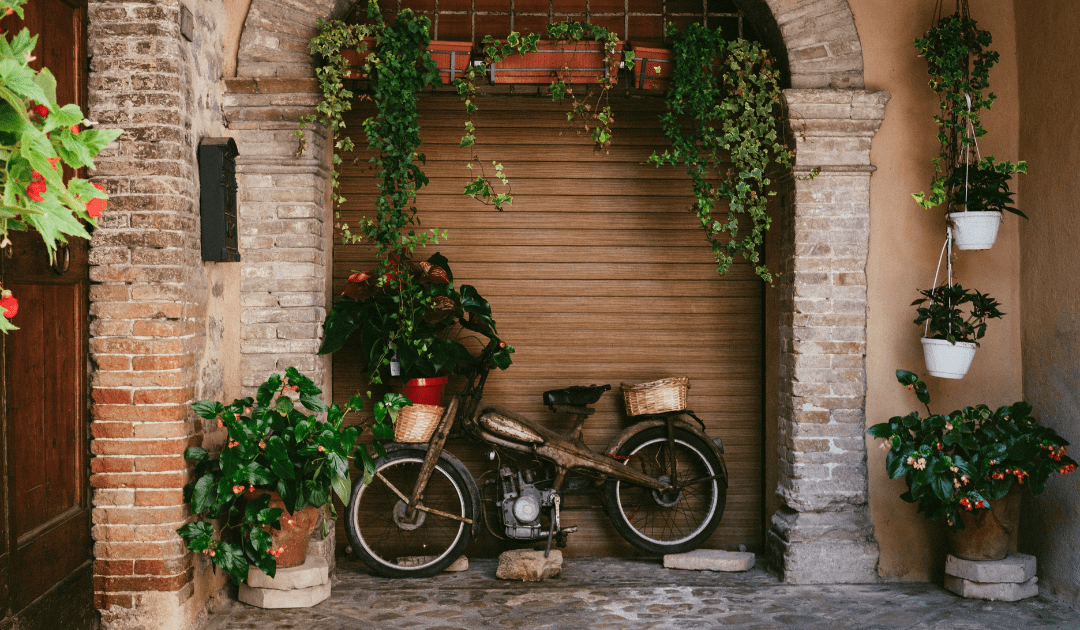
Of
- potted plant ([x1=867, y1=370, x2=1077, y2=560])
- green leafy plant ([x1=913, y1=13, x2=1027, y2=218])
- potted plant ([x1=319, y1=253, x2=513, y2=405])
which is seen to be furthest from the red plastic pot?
green leafy plant ([x1=913, y1=13, x2=1027, y2=218])

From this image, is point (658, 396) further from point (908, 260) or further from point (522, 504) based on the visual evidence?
point (908, 260)

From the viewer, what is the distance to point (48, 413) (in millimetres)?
3184

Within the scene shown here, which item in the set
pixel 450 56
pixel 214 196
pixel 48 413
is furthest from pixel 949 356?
pixel 48 413

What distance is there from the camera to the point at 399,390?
14.5ft

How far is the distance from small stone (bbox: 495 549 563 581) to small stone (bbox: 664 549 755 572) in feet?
2.32

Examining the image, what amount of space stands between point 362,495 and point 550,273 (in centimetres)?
185

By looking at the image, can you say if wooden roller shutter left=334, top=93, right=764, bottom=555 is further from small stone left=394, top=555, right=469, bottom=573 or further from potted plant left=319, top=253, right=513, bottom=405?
small stone left=394, top=555, right=469, bottom=573

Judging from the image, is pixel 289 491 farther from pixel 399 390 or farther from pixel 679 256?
pixel 679 256

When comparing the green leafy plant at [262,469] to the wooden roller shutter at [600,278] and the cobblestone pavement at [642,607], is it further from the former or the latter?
the wooden roller shutter at [600,278]

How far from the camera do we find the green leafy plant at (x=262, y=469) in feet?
11.4

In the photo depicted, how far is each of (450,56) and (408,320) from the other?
1.56 m

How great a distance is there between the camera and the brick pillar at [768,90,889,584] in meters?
4.18

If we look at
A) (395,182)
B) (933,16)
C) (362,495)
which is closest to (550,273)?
(395,182)

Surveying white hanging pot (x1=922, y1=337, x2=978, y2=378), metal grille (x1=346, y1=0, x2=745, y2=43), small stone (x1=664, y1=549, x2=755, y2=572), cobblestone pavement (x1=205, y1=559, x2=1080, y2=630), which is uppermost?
metal grille (x1=346, y1=0, x2=745, y2=43)
